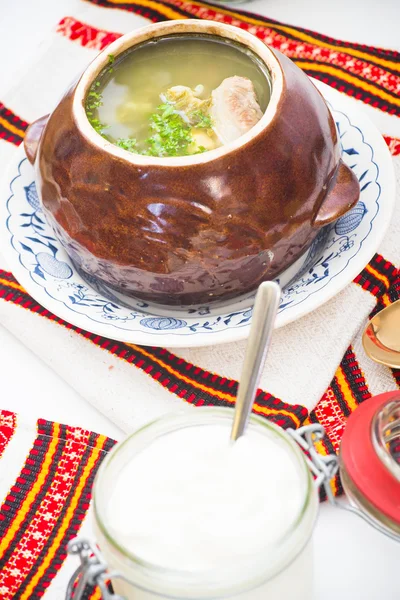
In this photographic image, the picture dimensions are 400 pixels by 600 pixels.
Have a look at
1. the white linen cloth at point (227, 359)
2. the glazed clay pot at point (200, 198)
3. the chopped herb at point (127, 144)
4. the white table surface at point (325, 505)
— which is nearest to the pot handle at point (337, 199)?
the glazed clay pot at point (200, 198)

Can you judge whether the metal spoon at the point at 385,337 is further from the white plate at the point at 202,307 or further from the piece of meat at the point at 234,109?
the piece of meat at the point at 234,109

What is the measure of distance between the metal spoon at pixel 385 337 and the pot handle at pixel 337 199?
0.15 m

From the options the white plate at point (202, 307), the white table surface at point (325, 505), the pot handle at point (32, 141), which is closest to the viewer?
the white table surface at point (325, 505)

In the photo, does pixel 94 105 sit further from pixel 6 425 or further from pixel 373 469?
pixel 373 469

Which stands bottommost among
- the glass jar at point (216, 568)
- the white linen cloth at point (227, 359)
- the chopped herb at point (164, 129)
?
the white linen cloth at point (227, 359)

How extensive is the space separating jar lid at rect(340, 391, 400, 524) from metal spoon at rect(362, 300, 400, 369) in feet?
0.84

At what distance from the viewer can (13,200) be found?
116cm

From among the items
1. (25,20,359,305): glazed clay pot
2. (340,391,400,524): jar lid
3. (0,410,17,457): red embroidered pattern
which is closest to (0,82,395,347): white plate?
(25,20,359,305): glazed clay pot

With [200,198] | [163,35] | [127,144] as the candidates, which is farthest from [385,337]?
[163,35]

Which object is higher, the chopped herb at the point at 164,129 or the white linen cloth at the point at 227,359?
the chopped herb at the point at 164,129

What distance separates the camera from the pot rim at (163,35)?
2.88 feet

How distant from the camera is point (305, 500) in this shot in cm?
59

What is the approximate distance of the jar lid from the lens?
25.5 inches

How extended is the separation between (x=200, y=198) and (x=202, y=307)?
189 millimetres
